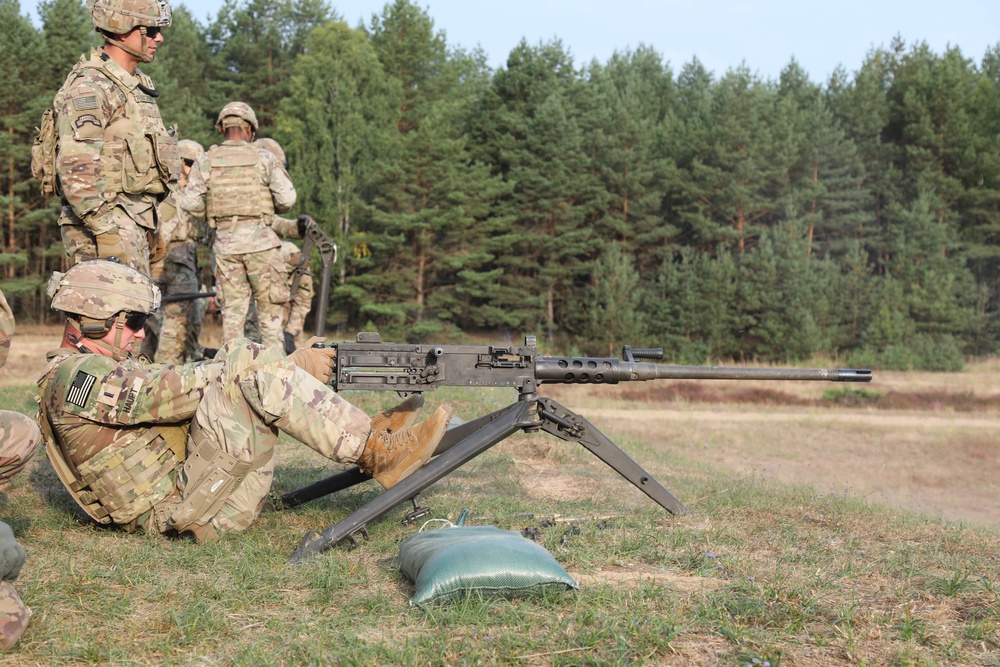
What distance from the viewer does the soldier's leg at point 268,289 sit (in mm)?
9250

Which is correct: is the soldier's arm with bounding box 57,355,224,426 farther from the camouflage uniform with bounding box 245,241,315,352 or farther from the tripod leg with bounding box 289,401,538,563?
the camouflage uniform with bounding box 245,241,315,352

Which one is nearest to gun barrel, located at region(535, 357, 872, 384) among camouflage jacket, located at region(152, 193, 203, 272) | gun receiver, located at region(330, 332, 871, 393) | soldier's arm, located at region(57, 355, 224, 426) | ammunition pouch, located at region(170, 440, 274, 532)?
gun receiver, located at region(330, 332, 871, 393)

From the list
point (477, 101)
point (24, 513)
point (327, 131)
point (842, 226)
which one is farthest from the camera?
point (477, 101)

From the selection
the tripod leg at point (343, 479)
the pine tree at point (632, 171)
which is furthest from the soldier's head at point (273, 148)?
the pine tree at point (632, 171)

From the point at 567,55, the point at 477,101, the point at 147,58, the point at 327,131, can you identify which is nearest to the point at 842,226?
the point at 567,55

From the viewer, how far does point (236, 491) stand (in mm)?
4543

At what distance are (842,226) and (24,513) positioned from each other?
4283 centimetres

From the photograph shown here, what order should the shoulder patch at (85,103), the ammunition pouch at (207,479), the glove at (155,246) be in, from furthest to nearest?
the glove at (155,246)
the shoulder patch at (85,103)
the ammunition pouch at (207,479)

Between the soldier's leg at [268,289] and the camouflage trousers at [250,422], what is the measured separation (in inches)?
195

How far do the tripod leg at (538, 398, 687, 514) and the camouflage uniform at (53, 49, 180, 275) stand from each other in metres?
3.41

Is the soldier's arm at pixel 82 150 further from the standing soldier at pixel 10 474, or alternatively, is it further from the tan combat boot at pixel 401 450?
the tan combat boot at pixel 401 450

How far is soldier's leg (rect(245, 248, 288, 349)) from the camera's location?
9.25 m

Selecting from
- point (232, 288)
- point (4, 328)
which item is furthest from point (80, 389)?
point (232, 288)

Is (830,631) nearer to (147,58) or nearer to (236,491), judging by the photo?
(236,491)
